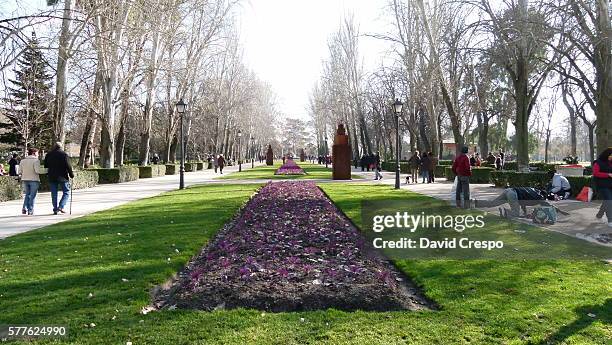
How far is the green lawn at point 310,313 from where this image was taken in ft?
14.5

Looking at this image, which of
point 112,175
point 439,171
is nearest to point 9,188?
point 112,175

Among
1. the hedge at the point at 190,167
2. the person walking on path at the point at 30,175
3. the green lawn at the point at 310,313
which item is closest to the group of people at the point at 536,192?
the green lawn at the point at 310,313

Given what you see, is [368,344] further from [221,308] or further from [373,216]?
[373,216]

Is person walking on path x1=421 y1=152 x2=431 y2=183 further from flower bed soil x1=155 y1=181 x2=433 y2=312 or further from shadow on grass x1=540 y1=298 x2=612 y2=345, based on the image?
shadow on grass x1=540 y1=298 x2=612 y2=345

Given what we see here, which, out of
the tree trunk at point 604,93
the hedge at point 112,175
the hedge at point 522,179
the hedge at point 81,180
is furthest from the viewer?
the hedge at point 112,175

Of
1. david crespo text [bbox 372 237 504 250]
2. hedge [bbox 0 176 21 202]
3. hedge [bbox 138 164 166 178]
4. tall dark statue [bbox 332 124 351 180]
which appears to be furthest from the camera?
hedge [bbox 138 164 166 178]

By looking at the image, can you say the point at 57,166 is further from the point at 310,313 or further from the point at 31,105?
the point at 31,105

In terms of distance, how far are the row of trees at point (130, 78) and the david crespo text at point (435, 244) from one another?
347 inches

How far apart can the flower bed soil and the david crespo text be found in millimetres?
455

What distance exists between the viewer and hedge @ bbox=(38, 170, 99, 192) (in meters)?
22.9

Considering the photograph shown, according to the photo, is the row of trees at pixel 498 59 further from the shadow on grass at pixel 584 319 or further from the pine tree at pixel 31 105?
the pine tree at pixel 31 105

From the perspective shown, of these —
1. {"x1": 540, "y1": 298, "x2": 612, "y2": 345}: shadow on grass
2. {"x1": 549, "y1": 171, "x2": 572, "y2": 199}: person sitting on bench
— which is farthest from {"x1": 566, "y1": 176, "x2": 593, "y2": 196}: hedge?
{"x1": 540, "y1": 298, "x2": 612, "y2": 345}: shadow on grass

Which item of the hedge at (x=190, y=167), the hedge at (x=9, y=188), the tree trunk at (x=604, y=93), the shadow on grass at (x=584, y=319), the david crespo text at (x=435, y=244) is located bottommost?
the shadow on grass at (x=584, y=319)

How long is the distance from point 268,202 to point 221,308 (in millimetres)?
11151
